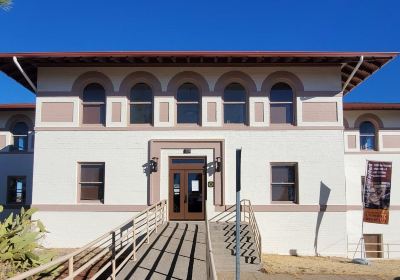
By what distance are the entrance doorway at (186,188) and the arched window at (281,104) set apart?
3.46 m

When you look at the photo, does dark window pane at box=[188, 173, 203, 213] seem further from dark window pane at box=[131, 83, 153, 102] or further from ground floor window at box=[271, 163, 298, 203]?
dark window pane at box=[131, 83, 153, 102]

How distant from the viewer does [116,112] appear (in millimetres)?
18922

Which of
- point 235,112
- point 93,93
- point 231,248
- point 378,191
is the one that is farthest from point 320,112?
point 93,93

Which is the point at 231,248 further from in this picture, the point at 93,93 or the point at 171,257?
the point at 93,93

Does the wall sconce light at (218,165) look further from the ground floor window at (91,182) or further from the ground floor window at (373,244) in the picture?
the ground floor window at (373,244)

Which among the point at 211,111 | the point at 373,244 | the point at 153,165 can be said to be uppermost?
the point at 211,111

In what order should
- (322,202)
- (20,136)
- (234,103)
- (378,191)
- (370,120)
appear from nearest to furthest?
(322,202)
(234,103)
(378,191)
(370,120)
(20,136)

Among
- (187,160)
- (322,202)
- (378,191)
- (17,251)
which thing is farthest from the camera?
(378,191)

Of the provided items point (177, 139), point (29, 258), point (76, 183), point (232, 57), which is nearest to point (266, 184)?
point (177, 139)

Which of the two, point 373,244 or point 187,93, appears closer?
point 187,93

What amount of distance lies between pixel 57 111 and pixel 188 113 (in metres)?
5.26

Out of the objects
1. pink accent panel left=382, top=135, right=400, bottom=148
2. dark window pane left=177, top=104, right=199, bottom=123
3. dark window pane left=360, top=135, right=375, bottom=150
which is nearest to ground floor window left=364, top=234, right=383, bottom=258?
dark window pane left=360, top=135, right=375, bottom=150

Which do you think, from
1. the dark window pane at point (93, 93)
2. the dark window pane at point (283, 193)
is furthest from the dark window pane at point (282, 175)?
the dark window pane at point (93, 93)

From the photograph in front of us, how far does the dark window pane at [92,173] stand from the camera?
1884 centimetres
